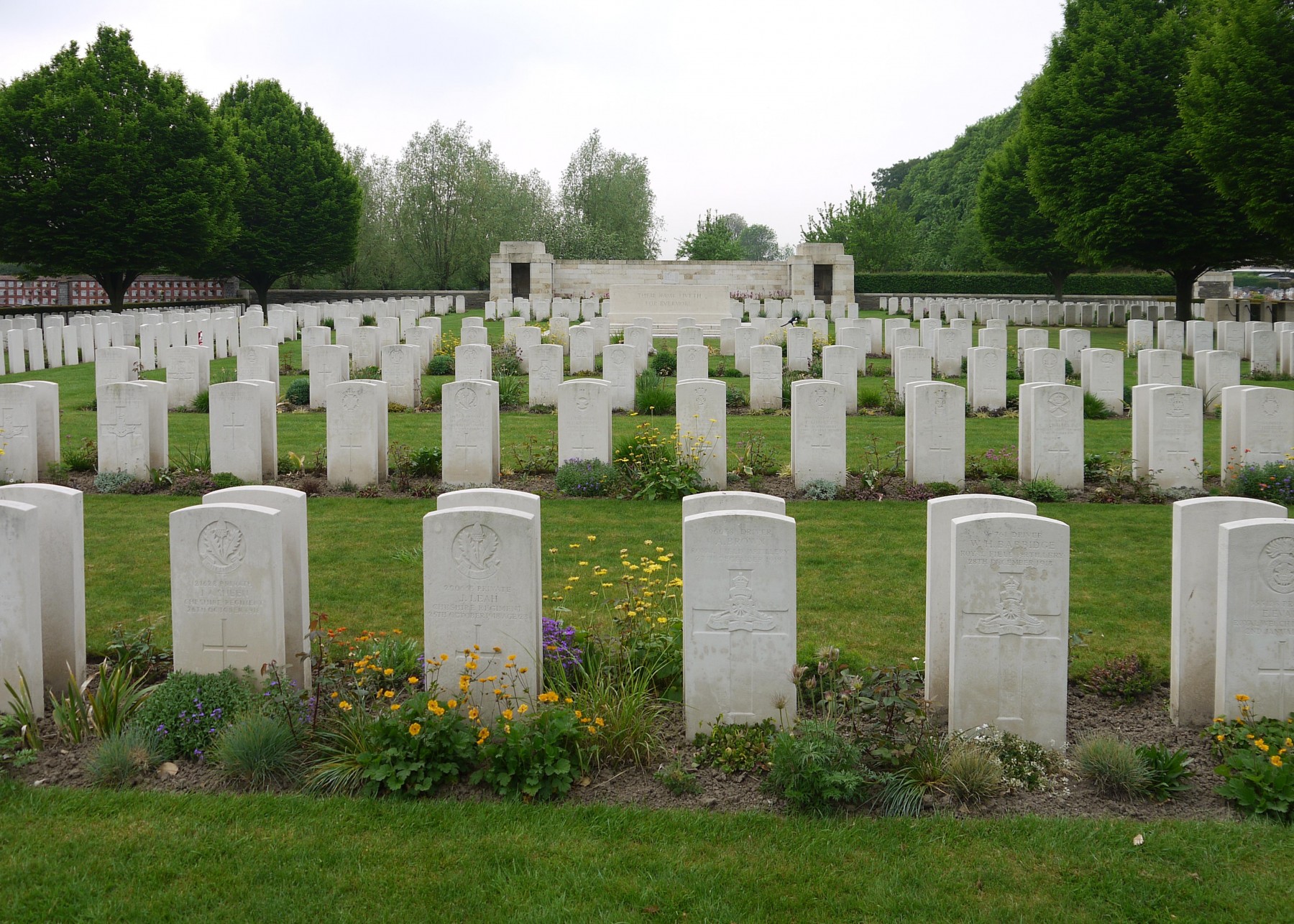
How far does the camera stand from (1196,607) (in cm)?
541

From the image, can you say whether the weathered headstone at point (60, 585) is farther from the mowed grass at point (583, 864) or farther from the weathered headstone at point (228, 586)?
the mowed grass at point (583, 864)

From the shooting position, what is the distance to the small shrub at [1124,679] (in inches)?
226

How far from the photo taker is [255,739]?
15.6 ft

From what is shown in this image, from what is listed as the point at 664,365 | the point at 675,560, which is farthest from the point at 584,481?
the point at 664,365

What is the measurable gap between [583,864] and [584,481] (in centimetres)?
711

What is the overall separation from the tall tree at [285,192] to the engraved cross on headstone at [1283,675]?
3577cm

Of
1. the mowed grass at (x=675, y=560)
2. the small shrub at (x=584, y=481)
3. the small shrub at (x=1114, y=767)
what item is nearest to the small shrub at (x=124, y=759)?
the mowed grass at (x=675, y=560)

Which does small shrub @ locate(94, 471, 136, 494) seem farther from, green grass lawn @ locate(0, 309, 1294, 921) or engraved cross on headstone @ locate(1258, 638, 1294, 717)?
engraved cross on headstone @ locate(1258, 638, 1294, 717)

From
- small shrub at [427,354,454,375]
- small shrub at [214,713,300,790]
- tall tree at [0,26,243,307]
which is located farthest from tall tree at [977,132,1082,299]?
small shrub at [214,713,300,790]

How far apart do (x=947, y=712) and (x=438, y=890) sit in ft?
8.68

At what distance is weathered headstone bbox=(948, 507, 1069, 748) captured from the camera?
4.98 meters

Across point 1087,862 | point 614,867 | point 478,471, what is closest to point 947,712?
point 1087,862

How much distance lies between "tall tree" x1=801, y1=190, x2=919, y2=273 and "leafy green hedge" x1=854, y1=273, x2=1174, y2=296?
2.64 meters

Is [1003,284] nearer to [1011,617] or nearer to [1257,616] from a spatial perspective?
[1257,616]
